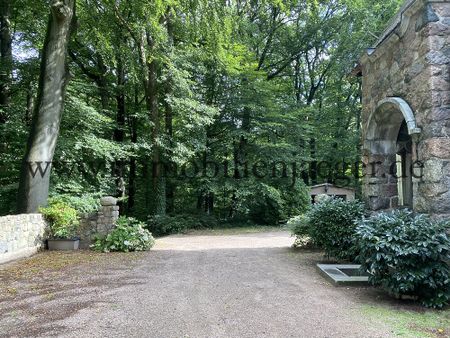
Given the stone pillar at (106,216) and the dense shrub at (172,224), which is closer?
the stone pillar at (106,216)

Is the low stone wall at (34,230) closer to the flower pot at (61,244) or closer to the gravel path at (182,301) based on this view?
the flower pot at (61,244)

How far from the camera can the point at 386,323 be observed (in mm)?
3561

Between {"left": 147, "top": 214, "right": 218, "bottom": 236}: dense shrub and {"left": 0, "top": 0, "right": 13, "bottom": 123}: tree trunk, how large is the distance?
20.9ft

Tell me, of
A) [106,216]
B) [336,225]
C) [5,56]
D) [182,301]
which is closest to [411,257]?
[336,225]

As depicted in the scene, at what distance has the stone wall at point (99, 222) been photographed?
29.3 feet

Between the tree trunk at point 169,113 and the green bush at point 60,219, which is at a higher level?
the tree trunk at point 169,113

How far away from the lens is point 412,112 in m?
4.88

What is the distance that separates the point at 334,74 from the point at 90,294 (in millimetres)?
21110

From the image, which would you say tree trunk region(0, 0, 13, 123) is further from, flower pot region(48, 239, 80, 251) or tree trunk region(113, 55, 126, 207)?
flower pot region(48, 239, 80, 251)

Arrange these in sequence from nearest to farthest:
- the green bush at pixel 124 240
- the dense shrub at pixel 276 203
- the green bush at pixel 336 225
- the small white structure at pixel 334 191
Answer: the green bush at pixel 336 225 → the green bush at pixel 124 240 → the dense shrub at pixel 276 203 → the small white structure at pixel 334 191

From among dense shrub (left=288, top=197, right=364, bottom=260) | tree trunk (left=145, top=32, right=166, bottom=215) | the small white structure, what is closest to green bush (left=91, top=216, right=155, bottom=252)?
dense shrub (left=288, top=197, right=364, bottom=260)

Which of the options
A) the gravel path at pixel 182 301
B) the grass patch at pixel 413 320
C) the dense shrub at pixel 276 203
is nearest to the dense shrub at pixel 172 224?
the dense shrub at pixel 276 203

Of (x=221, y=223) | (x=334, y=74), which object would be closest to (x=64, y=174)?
(x=221, y=223)

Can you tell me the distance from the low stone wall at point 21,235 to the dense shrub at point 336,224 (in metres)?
5.93
